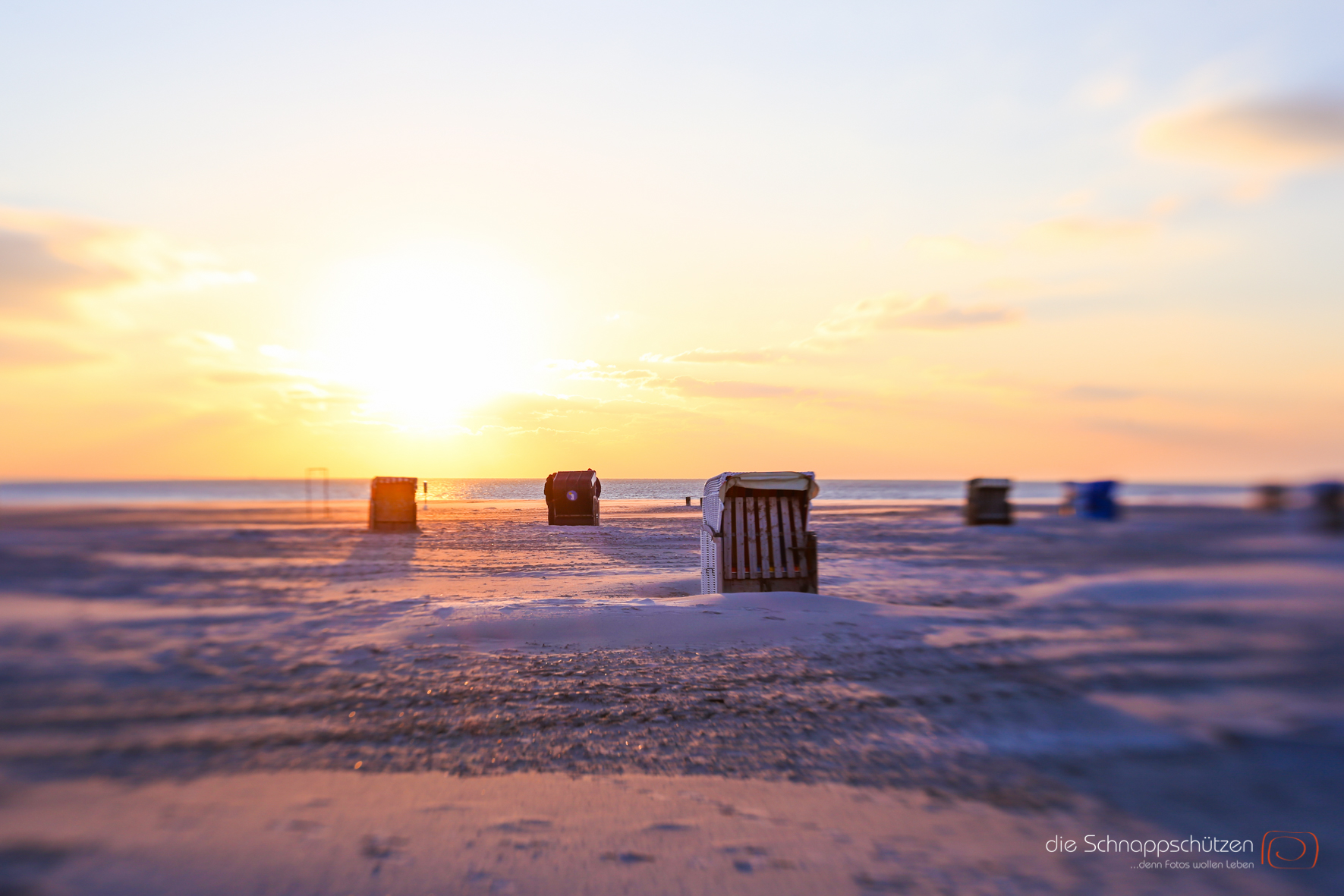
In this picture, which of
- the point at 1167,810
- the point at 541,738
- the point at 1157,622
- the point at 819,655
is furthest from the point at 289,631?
the point at 1157,622

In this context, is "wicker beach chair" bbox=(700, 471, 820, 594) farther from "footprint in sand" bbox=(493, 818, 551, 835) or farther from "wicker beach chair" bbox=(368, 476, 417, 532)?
"wicker beach chair" bbox=(368, 476, 417, 532)

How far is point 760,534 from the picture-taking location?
38.2 ft

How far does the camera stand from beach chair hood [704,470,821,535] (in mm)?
11438

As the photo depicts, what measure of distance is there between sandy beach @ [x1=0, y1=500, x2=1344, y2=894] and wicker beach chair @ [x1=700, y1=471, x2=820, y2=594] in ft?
4.00

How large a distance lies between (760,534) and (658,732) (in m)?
6.49

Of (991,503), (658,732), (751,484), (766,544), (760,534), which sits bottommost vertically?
(658,732)

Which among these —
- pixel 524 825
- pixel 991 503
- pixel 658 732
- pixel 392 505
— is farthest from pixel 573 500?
pixel 524 825

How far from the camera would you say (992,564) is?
54.3 feet

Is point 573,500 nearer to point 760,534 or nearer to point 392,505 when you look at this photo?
point 392,505

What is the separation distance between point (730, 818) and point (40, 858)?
11.7ft

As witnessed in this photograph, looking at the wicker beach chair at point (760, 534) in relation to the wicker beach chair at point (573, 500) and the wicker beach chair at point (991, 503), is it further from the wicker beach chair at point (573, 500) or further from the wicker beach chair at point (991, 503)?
the wicker beach chair at point (573, 500)

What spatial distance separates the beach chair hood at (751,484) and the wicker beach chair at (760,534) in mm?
13

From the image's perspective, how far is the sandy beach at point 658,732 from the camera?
3541 mm

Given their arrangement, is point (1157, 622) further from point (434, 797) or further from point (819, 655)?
point (434, 797)
